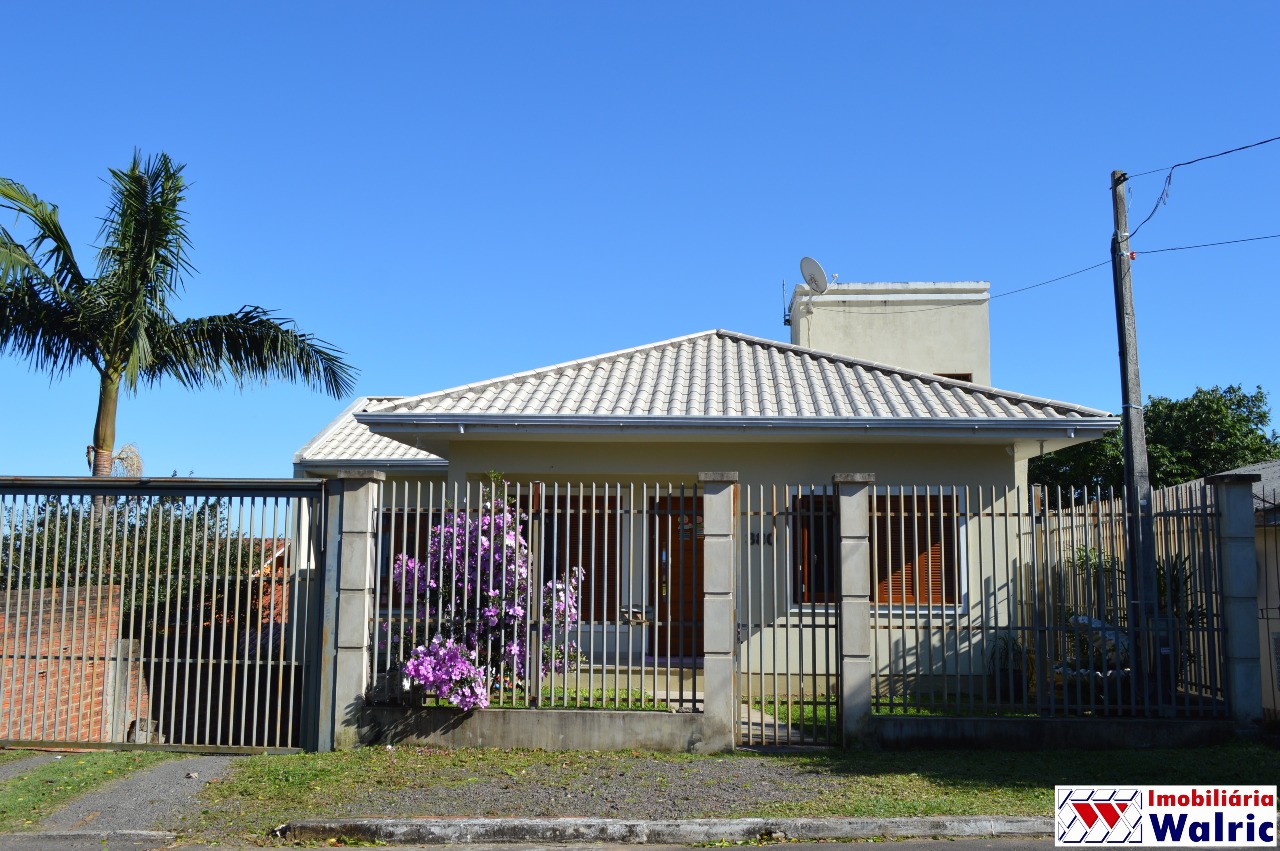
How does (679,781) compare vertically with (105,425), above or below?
below

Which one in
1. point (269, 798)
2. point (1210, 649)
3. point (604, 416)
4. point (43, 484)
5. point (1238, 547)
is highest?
point (604, 416)

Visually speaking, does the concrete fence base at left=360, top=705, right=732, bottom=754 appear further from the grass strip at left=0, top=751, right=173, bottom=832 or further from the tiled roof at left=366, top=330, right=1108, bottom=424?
the tiled roof at left=366, top=330, right=1108, bottom=424

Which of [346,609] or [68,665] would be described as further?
[68,665]

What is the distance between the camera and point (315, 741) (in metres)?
9.30

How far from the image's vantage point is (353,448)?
57.9ft

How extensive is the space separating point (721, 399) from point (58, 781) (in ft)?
26.1

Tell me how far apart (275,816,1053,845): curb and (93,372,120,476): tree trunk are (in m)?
7.78

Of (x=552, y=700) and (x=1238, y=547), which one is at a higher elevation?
(x=1238, y=547)

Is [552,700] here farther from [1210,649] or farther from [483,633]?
[1210,649]

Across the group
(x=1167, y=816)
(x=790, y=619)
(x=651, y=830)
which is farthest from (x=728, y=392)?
(x=1167, y=816)

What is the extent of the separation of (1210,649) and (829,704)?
3.50 meters

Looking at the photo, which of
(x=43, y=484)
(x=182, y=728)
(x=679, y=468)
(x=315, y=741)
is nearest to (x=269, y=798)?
(x=315, y=741)

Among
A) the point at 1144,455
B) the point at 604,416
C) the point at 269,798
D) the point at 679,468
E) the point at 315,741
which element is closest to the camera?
the point at 269,798

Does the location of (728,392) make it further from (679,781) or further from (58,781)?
(58,781)
